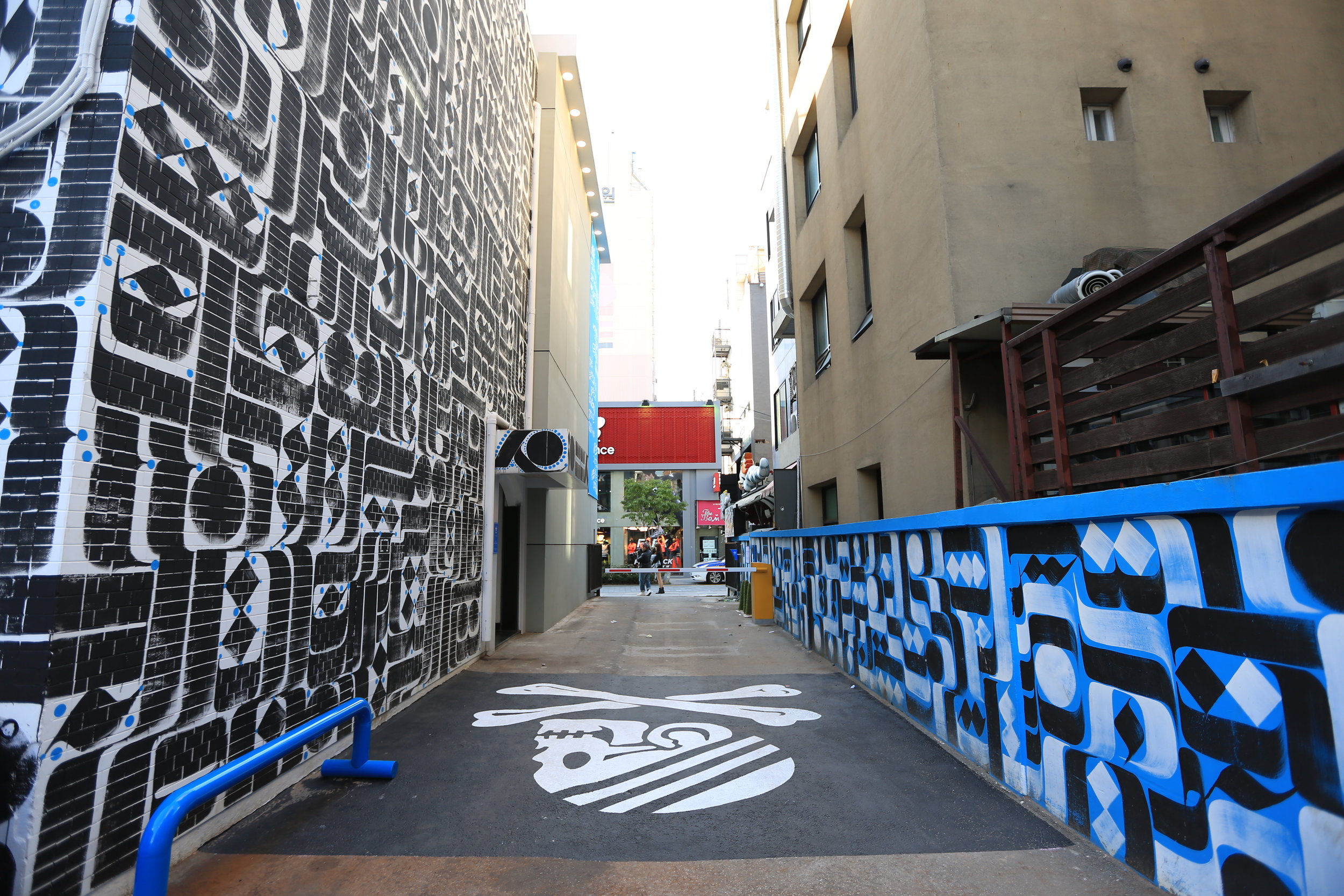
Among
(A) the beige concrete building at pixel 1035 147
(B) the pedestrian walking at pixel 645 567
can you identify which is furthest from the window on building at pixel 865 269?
(B) the pedestrian walking at pixel 645 567

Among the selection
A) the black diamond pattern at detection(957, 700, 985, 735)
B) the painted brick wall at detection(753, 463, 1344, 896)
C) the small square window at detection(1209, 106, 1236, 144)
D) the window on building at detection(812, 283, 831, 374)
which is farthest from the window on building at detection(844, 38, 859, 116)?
the black diamond pattern at detection(957, 700, 985, 735)

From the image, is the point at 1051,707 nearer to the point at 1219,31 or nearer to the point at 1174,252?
the point at 1174,252

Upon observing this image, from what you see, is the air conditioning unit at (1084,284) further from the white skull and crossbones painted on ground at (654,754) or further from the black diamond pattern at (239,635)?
the black diamond pattern at (239,635)

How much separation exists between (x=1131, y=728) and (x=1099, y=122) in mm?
7380

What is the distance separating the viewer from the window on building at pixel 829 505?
11.7 metres

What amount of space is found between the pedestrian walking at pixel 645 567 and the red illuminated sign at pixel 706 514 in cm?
337

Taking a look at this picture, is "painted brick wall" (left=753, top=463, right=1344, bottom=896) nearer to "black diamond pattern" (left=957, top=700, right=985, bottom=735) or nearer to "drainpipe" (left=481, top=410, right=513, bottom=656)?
"black diamond pattern" (left=957, top=700, right=985, bottom=735)

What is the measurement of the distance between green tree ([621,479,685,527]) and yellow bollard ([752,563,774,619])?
2346 cm

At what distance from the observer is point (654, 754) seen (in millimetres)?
4820

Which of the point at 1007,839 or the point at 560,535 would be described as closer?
the point at 1007,839

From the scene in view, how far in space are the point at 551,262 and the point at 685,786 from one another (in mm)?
10806

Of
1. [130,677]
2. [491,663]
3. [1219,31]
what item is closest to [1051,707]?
[130,677]

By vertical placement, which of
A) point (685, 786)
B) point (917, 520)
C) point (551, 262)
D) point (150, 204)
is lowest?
point (685, 786)

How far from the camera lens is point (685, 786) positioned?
164 inches
